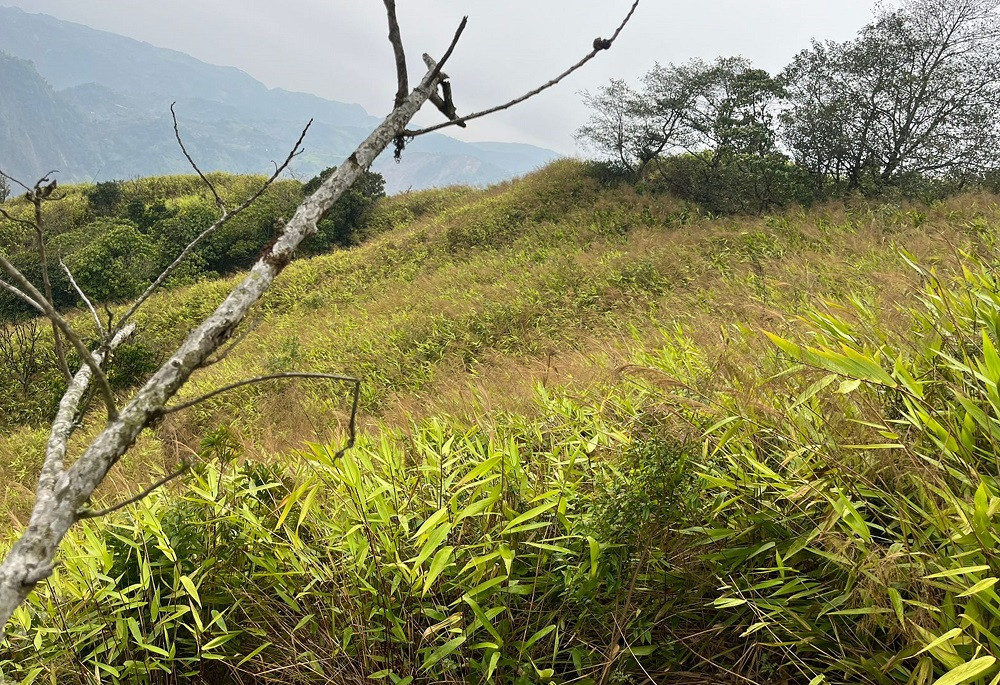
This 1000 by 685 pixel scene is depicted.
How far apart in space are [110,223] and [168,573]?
21183 mm

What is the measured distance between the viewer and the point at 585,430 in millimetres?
2240

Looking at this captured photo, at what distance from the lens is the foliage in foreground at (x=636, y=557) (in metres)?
1.18

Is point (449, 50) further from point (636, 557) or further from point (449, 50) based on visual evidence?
point (636, 557)

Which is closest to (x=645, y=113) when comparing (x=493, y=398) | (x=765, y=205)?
(x=765, y=205)

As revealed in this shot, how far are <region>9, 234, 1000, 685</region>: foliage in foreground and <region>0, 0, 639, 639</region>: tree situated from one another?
0.63 meters

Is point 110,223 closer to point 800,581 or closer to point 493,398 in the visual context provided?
point 493,398

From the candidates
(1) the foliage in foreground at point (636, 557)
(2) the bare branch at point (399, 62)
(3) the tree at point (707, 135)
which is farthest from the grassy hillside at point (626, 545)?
(3) the tree at point (707, 135)

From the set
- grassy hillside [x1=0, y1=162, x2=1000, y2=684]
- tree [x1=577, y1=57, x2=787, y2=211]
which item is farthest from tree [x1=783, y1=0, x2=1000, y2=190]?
grassy hillside [x1=0, y1=162, x2=1000, y2=684]

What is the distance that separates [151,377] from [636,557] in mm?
1326

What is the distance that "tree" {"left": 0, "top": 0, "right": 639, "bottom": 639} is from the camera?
27.6 inches

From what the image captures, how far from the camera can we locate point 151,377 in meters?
0.86

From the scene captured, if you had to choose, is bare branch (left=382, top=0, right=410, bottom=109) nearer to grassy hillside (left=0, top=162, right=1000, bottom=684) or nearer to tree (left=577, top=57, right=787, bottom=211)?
grassy hillside (left=0, top=162, right=1000, bottom=684)

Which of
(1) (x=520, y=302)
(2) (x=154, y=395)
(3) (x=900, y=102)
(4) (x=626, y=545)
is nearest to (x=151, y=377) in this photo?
(2) (x=154, y=395)

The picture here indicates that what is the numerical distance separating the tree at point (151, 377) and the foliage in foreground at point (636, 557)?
629 millimetres
